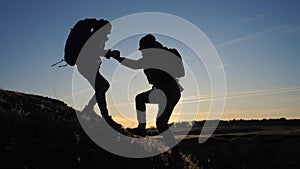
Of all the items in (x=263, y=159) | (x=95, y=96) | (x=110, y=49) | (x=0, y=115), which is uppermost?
(x=110, y=49)

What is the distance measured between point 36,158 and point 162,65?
143 inches

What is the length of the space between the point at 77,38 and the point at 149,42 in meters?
1.77

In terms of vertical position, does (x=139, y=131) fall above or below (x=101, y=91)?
below

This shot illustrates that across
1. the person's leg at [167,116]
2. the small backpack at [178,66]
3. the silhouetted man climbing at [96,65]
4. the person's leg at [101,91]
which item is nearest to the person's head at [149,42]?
the small backpack at [178,66]

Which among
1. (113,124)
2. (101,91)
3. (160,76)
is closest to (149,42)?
(160,76)

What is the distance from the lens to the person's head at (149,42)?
8883 millimetres

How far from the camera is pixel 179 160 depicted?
883cm

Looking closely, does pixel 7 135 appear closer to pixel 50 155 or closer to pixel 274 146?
pixel 50 155

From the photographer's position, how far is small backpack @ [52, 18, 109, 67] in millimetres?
9164

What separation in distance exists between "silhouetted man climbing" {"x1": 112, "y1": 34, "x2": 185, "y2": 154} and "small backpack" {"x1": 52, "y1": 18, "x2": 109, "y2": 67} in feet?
3.45

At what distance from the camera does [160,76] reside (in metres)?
8.87

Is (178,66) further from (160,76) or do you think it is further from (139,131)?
(139,131)

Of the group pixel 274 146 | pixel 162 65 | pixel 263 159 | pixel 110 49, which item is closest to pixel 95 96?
pixel 110 49

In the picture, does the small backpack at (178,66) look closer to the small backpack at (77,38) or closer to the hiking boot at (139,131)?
the hiking boot at (139,131)
